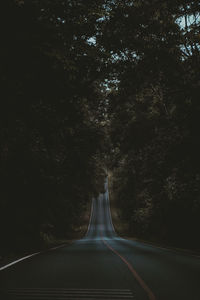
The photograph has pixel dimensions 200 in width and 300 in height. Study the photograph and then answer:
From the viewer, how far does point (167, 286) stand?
8.91 metres

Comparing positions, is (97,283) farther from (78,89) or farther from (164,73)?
(164,73)

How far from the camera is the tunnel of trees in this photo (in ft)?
39.2

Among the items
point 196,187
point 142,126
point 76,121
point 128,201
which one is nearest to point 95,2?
point 76,121

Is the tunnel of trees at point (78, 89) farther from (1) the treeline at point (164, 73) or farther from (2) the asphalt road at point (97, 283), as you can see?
(2) the asphalt road at point (97, 283)

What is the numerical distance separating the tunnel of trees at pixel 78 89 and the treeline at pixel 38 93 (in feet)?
0.11

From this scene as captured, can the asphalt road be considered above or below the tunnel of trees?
below

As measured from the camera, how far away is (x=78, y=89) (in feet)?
48.2

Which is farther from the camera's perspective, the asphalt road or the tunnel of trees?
the tunnel of trees

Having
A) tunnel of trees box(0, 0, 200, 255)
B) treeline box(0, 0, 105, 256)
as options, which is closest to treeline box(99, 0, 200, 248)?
tunnel of trees box(0, 0, 200, 255)

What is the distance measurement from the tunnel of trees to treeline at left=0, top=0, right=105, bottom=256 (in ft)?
0.11

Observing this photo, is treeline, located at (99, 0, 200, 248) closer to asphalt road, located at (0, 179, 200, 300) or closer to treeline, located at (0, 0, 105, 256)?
treeline, located at (0, 0, 105, 256)

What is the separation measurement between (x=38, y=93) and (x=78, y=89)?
1.78m

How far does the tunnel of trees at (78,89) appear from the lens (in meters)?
11.9

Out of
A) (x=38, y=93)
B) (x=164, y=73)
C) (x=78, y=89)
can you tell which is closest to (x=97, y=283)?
(x=38, y=93)
